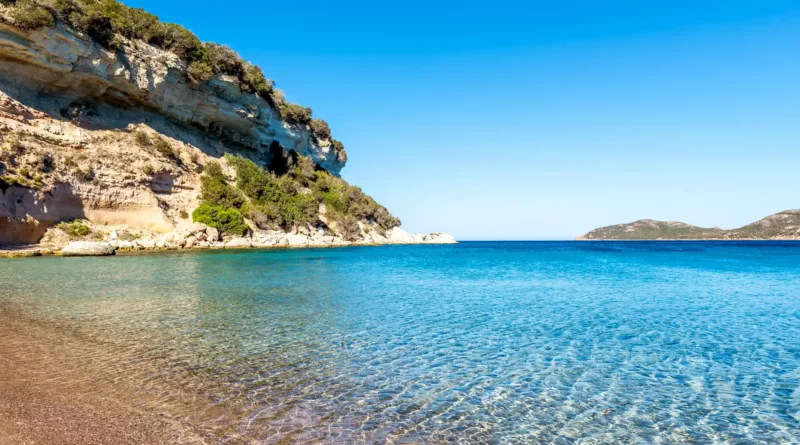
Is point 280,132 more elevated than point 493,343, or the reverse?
point 280,132

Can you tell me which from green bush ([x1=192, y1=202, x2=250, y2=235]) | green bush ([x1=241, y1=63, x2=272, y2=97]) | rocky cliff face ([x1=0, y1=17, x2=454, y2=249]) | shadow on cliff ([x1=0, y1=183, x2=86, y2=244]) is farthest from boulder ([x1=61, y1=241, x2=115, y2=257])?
green bush ([x1=241, y1=63, x2=272, y2=97])

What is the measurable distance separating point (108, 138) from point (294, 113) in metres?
23.8

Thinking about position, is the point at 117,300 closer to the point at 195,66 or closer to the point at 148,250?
the point at 148,250

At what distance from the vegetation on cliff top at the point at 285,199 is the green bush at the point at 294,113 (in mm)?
4539

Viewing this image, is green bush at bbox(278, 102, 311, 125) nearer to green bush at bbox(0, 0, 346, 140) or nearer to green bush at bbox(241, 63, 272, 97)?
green bush at bbox(0, 0, 346, 140)

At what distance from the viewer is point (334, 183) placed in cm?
6366

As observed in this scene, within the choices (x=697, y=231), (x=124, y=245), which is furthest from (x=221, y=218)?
(x=697, y=231)

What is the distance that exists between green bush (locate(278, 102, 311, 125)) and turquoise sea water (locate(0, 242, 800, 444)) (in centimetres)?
4336

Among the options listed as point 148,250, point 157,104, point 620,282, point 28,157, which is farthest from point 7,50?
point 620,282

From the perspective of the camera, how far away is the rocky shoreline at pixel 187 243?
27250 mm

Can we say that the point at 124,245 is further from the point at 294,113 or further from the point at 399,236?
the point at 399,236

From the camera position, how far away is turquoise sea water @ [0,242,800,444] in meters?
4.61

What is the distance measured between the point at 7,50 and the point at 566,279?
3542 cm

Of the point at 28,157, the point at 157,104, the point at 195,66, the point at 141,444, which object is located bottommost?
the point at 141,444
